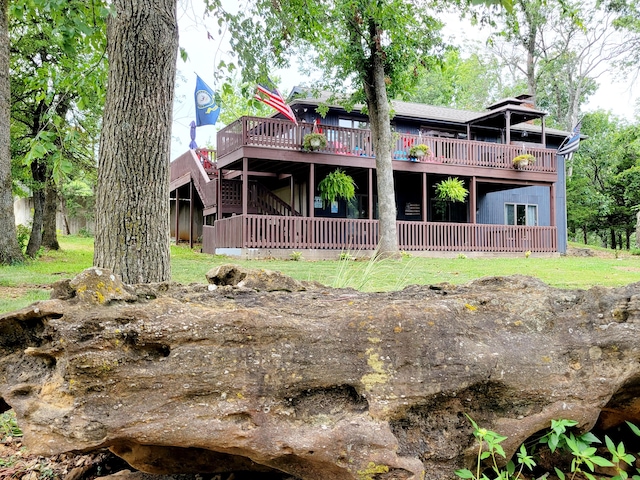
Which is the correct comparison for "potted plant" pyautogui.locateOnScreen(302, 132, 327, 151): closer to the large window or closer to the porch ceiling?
the porch ceiling

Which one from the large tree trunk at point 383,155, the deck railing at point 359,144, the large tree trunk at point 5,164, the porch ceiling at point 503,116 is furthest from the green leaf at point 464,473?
the porch ceiling at point 503,116

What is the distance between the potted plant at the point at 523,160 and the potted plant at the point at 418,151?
13.8 feet

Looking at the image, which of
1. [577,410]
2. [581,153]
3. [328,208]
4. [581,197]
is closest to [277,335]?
[577,410]

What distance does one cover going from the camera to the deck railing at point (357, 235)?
16734 mm

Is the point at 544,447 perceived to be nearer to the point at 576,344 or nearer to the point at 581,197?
the point at 576,344

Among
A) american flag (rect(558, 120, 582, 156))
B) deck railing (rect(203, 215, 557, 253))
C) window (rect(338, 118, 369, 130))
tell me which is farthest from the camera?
american flag (rect(558, 120, 582, 156))

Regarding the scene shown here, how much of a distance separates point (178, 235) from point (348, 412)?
2595 centimetres

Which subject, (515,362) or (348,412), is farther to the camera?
(515,362)

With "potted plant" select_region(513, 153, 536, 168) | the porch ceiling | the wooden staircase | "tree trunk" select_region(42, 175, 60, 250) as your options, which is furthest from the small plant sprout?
the porch ceiling

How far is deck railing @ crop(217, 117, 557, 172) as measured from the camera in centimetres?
1734

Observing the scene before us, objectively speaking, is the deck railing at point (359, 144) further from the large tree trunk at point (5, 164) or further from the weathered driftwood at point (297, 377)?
the weathered driftwood at point (297, 377)

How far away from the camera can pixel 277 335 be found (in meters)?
1.94

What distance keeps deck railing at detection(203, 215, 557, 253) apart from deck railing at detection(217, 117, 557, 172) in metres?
2.67

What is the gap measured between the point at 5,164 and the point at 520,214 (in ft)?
75.3
